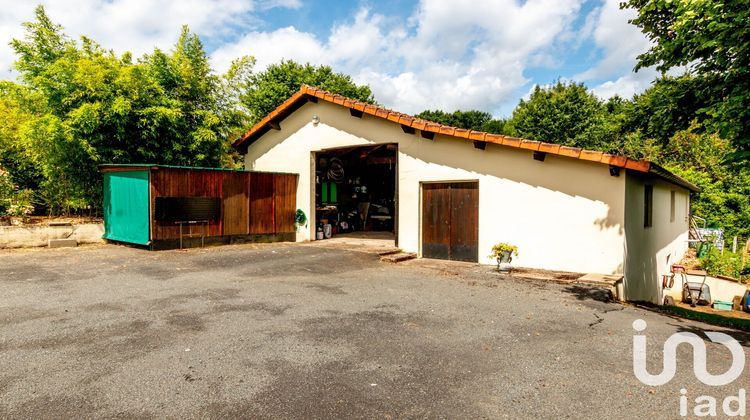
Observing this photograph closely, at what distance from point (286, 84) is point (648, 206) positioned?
71.5 ft

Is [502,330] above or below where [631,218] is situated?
below

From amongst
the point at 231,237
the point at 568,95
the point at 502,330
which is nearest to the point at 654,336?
the point at 502,330

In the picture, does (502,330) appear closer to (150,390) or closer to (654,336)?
(654,336)

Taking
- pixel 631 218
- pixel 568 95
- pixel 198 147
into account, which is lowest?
pixel 631 218

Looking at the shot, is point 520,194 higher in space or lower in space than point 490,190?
lower

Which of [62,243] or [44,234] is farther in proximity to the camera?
[62,243]

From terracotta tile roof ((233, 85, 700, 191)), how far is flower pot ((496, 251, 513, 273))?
2423 mm

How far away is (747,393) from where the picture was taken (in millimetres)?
3311

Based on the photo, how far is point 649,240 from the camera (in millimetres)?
10344

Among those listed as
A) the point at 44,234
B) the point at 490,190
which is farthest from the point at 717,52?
the point at 44,234

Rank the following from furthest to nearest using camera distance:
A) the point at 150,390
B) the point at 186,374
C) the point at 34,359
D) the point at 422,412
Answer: the point at 34,359 < the point at 186,374 < the point at 150,390 < the point at 422,412

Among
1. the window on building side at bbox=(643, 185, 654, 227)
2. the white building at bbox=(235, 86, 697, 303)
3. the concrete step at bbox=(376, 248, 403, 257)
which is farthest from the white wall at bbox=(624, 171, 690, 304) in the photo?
the concrete step at bbox=(376, 248, 403, 257)

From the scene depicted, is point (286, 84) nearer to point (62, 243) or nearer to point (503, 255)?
point (62, 243)

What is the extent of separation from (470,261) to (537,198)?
228 cm
